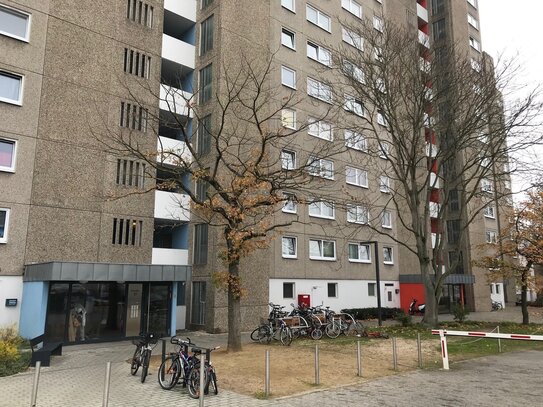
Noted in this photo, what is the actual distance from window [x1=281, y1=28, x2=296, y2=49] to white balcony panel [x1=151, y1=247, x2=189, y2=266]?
14.4 metres

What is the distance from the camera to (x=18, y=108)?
18.0 m

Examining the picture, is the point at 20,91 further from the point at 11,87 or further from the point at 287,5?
the point at 287,5

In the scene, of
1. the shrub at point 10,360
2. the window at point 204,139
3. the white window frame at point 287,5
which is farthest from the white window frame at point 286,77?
the shrub at point 10,360

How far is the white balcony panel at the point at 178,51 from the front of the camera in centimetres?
2367

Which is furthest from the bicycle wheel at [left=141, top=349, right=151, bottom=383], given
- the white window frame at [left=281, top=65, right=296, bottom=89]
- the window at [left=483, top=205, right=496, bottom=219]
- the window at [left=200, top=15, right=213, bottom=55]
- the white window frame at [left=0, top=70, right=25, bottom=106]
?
the window at [left=483, top=205, right=496, bottom=219]

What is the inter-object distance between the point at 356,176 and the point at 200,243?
13532 mm

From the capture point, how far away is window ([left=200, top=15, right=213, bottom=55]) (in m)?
24.5

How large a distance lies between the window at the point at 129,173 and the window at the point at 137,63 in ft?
14.5

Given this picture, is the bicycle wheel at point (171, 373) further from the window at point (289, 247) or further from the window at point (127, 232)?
the window at point (289, 247)

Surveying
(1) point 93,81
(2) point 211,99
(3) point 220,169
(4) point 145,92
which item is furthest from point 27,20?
(3) point 220,169

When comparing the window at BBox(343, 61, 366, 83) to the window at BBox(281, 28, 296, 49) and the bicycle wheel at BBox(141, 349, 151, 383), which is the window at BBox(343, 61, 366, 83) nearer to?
the window at BBox(281, 28, 296, 49)

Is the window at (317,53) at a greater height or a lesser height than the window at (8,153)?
greater

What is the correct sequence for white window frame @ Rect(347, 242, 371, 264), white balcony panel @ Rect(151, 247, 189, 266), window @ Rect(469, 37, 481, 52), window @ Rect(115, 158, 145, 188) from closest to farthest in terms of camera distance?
window @ Rect(115, 158, 145, 188)
white balcony panel @ Rect(151, 247, 189, 266)
white window frame @ Rect(347, 242, 371, 264)
window @ Rect(469, 37, 481, 52)

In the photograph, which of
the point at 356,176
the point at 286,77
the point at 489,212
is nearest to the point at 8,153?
the point at 286,77
